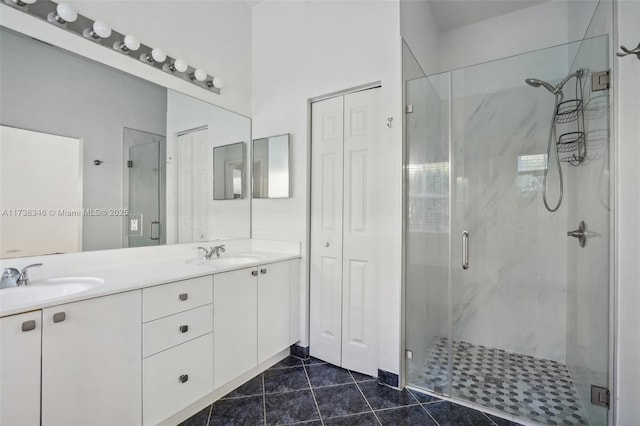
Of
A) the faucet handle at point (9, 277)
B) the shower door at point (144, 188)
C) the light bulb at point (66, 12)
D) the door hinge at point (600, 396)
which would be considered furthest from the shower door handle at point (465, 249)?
the light bulb at point (66, 12)

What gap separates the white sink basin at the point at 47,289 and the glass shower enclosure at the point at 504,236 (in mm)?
1871

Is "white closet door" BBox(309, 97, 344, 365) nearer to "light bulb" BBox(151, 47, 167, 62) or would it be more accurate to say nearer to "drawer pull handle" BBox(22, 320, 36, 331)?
"light bulb" BBox(151, 47, 167, 62)

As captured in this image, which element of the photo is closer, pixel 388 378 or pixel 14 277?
pixel 14 277

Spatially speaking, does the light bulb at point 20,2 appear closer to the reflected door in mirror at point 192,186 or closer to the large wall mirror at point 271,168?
the reflected door in mirror at point 192,186

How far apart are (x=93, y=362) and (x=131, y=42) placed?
180 cm

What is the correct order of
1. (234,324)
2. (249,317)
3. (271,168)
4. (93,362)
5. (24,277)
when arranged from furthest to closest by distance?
1. (271,168)
2. (249,317)
3. (234,324)
4. (24,277)
5. (93,362)

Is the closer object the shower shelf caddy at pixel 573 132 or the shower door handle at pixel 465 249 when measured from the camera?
the shower shelf caddy at pixel 573 132

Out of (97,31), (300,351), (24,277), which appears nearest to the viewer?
(24,277)

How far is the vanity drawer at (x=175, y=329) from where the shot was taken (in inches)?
57.1

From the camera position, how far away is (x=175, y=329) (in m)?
1.56

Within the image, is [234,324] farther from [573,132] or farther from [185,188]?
[573,132]

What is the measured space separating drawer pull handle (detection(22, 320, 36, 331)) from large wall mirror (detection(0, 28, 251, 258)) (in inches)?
21.5

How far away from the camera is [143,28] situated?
1.94 meters

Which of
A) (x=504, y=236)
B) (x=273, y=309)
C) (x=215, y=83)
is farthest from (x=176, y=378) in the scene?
(x=504, y=236)
